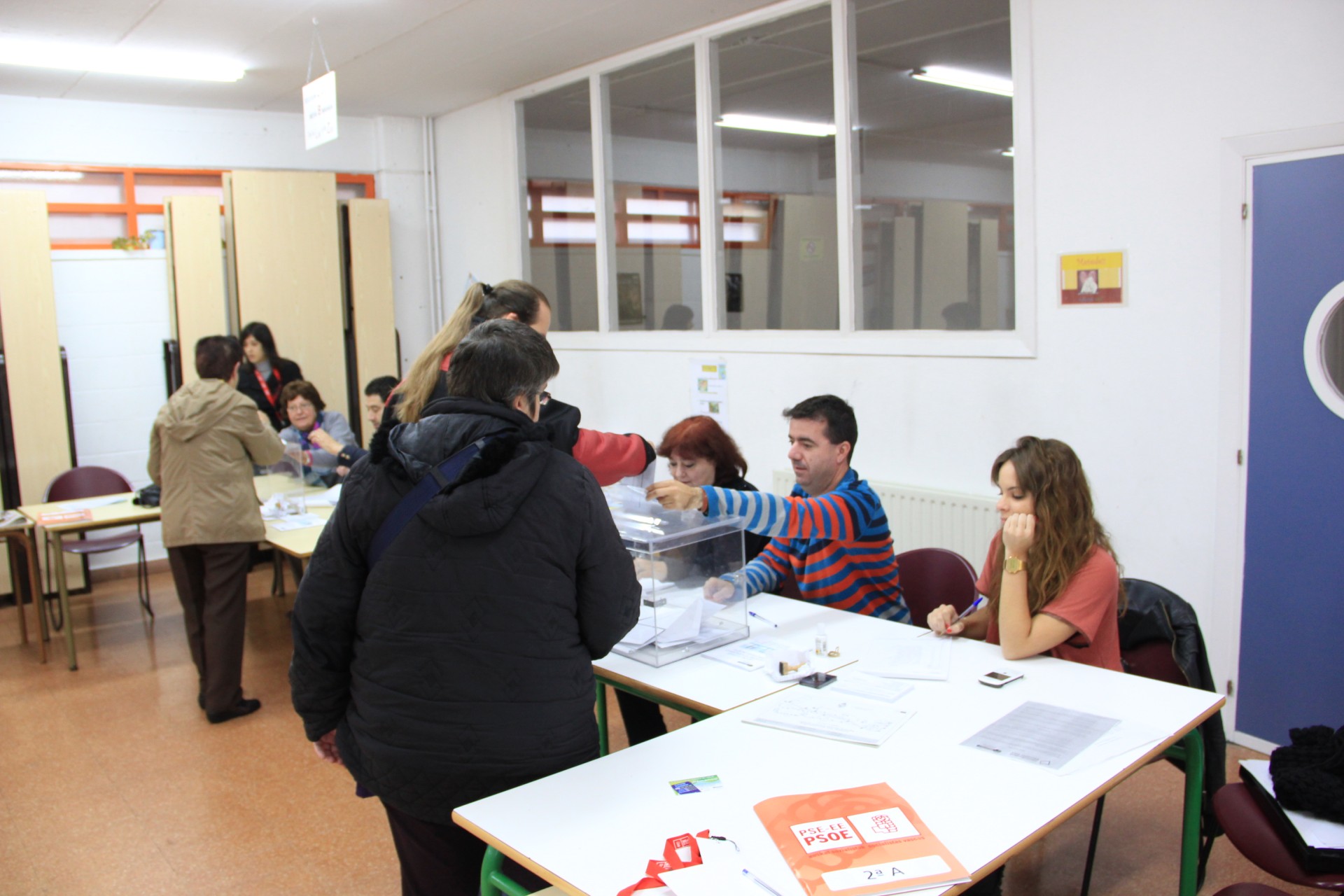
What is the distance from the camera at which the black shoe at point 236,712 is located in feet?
13.2

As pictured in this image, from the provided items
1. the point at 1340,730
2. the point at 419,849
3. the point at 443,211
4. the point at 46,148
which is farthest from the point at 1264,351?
the point at 46,148

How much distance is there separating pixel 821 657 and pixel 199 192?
5914mm

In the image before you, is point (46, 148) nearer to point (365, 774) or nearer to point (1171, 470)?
point (365, 774)

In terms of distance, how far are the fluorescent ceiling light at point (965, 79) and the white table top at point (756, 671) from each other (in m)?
2.36

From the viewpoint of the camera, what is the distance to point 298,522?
4371 mm

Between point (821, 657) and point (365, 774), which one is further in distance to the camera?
point (821, 657)

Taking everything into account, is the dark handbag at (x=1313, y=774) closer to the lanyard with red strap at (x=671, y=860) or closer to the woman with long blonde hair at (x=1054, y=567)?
the woman with long blonde hair at (x=1054, y=567)

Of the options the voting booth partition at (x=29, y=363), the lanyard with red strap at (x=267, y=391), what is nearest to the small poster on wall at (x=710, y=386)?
the lanyard with red strap at (x=267, y=391)

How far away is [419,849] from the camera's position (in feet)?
6.11

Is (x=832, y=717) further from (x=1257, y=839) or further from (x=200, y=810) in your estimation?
(x=200, y=810)

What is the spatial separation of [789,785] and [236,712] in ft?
10.2

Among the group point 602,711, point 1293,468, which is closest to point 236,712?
point 602,711

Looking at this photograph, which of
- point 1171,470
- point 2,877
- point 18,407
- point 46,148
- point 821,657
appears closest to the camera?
point 821,657

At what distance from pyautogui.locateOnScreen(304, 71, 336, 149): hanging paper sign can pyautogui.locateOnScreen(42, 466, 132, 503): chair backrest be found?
2376 millimetres
